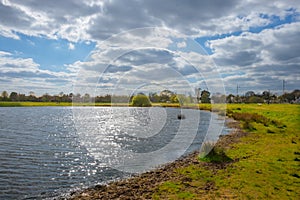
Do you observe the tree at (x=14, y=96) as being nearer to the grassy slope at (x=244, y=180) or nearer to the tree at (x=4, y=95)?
the tree at (x=4, y=95)

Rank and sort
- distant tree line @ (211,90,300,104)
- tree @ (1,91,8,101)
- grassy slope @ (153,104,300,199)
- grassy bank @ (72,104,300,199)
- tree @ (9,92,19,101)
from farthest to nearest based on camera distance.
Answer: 1. tree @ (9,92,19,101)
2. tree @ (1,91,8,101)
3. distant tree line @ (211,90,300,104)
4. grassy bank @ (72,104,300,199)
5. grassy slope @ (153,104,300,199)

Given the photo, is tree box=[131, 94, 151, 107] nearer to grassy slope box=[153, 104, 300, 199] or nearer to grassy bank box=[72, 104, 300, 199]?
grassy bank box=[72, 104, 300, 199]

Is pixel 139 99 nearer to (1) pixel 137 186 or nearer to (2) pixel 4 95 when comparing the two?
(1) pixel 137 186

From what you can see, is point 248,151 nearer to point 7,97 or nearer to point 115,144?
point 115,144

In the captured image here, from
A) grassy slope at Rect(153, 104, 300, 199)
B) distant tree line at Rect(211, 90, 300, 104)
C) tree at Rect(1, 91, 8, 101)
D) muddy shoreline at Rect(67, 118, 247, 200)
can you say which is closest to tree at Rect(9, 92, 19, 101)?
tree at Rect(1, 91, 8, 101)

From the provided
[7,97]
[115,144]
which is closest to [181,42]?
[115,144]

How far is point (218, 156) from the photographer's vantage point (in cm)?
1728

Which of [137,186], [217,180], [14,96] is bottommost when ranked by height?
A: [137,186]

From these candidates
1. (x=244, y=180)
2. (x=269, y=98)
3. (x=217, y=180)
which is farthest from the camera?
(x=269, y=98)

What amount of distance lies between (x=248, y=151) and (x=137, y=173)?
965 centimetres

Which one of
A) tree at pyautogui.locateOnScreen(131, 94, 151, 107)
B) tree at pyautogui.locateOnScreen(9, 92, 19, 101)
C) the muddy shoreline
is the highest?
tree at pyautogui.locateOnScreen(9, 92, 19, 101)

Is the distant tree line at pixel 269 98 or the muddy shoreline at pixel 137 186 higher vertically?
the distant tree line at pixel 269 98

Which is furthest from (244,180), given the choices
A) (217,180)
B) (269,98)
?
Result: (269,98)

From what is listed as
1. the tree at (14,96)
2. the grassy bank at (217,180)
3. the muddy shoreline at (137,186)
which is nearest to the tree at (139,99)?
the grassy bank at (217,180)
